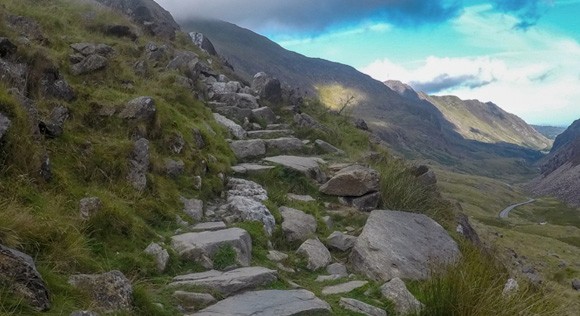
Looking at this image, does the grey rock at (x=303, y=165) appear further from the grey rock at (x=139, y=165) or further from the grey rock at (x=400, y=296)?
the grey rock at (x=400, y=296)

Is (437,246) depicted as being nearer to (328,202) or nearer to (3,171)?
(328,202)

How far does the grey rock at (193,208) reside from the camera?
31.6 ft

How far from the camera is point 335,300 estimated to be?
7.28m

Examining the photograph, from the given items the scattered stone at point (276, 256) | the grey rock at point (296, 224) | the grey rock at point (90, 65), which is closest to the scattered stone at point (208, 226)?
the scattered stone at point (276, 256)

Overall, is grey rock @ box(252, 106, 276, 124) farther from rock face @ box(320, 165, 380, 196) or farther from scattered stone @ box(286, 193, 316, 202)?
scattered stone @ box(286, 193, 316, 202)

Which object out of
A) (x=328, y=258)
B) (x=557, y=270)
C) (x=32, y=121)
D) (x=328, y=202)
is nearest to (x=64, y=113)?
(x=32, y=121)

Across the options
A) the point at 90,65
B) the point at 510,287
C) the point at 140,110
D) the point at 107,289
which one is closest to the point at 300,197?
the point at 140,110

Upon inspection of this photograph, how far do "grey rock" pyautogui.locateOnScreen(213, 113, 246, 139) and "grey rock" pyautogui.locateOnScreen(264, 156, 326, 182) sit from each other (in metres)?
1.88

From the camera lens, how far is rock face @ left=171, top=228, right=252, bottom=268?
7.72 metres

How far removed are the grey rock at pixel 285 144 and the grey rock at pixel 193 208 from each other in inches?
228

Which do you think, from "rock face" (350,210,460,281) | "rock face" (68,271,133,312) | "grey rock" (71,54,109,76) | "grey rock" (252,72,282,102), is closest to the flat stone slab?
"rock face" (68,271,133,312)

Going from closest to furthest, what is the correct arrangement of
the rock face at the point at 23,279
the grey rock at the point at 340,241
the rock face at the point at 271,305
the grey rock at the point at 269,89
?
the rock face at the point at 23,279 < the rock face at the point at 271,305 < the grey rock at the point at 340,241 < the grey rock at the point at 269,89

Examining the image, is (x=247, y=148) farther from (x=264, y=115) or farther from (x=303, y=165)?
(x=264, y=115)

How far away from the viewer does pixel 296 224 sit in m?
10.4
